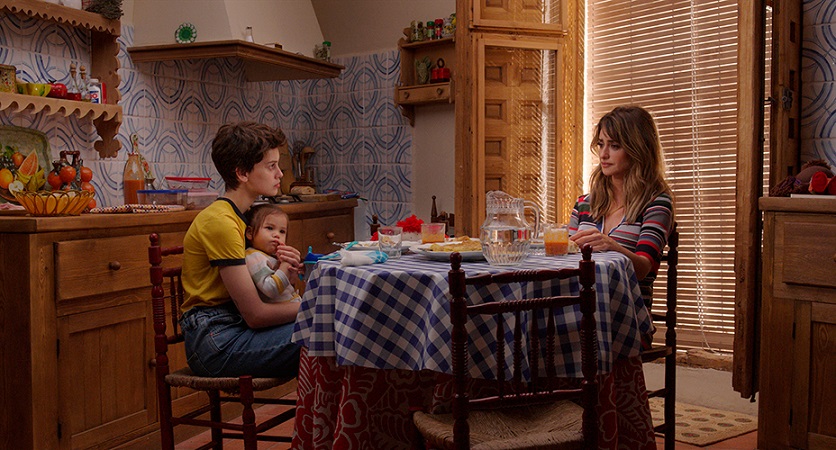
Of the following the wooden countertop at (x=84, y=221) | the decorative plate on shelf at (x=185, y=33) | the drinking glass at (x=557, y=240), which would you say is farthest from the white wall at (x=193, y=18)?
the drinking glass at (x=557, y=240)

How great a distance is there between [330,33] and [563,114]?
1765mm

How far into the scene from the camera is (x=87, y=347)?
2863 millimetres

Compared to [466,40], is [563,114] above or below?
below

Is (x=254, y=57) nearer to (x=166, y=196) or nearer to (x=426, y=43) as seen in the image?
(x=166, y=196)

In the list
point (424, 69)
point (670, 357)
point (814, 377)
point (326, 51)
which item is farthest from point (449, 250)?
point (326, 51)

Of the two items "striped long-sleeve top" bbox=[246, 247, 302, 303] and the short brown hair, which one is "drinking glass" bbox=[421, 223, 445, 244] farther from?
the short brown hair

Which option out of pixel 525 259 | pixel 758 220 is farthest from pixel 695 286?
pixel 525 259

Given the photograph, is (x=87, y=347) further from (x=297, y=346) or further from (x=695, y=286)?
(x=695, y=286)

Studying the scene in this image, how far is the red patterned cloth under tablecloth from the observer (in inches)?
82.7

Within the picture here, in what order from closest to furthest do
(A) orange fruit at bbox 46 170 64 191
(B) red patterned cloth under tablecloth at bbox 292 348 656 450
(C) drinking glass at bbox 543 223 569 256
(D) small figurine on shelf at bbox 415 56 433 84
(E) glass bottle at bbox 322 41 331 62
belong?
(B) red patterned cloth under tablecloth at bbox 292 348 656 450 → (C) drinking glass at bbox 543 223 569 256 → (A) orange fruit at bbox 46 170 64 191 → (D) small figurine on shelf at bbox 415 56 433 84 → (E) glass bottle at bbox 322 41 331 62

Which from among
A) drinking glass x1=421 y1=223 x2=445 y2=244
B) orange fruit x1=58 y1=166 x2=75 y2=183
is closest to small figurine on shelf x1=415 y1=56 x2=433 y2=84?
orange fruit x1=58 y1=166 x2=75 y2=183

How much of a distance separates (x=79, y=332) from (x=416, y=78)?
2.65 meters

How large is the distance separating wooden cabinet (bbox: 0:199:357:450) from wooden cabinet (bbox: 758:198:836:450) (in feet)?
7.68

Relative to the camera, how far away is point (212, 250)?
7.73ft
